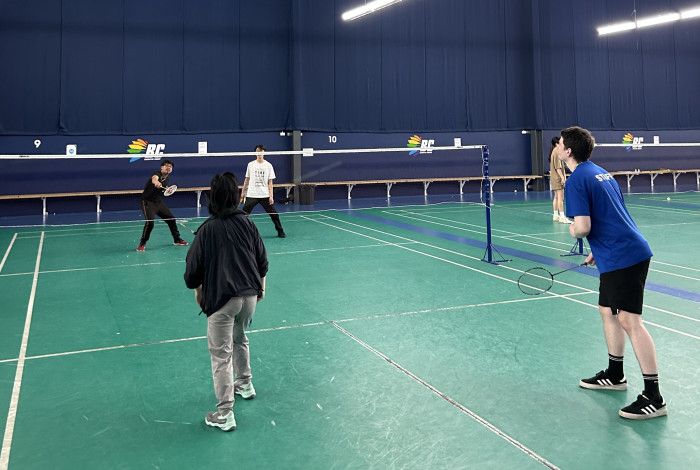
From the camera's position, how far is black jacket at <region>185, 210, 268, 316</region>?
164 inches

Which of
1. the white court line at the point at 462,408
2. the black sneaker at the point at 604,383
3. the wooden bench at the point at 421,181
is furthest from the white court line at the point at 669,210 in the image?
the white court line at the point at 462,408

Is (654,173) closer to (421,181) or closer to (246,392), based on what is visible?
(421,181)

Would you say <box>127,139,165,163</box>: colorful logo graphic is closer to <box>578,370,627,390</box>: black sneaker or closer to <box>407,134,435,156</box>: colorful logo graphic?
<box>407,134,435,156</box>: colorful logo graphic

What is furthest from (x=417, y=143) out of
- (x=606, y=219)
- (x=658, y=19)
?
(x=606, y=219)

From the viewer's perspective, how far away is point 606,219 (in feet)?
14.3

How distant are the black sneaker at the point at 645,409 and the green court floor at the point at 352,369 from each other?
0.10 metres

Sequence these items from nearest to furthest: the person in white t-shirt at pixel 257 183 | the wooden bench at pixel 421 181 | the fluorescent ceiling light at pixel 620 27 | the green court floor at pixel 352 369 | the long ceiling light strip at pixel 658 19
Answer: the green court floor at pixel 352 369, the person in white t-shirt at pixel 257 183, the long ceiling light strip at pixel 658 19, the fluorescent ceiling light at pixel 620 27, the wooden bench at pixel 421 181

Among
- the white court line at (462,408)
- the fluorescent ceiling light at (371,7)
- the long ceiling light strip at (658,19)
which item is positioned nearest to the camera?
the white court line at (462,408)

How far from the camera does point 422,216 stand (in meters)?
18.1

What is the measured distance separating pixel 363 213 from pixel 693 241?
9.80 m

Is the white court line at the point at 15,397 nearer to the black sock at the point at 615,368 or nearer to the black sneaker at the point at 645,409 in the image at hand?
the black sneaker at the point at 645,409

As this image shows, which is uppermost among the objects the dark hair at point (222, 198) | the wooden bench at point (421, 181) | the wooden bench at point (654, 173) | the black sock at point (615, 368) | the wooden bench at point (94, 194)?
the wooden bench at point (654, 173)

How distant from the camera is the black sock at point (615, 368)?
4746 mm

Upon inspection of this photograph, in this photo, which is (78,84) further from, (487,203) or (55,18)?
(487,203)
